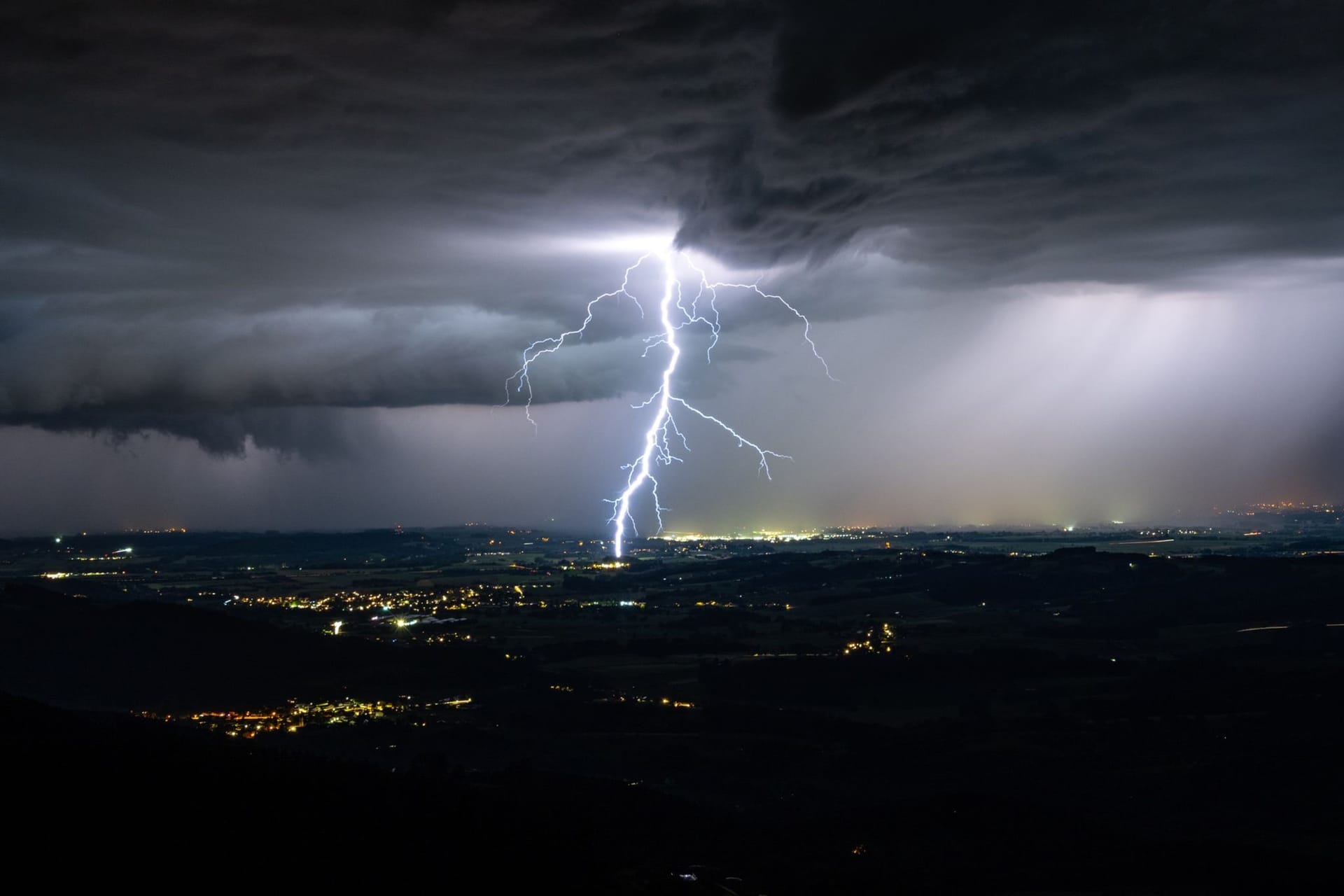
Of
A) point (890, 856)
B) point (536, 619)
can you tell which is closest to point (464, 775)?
point (890, 856)

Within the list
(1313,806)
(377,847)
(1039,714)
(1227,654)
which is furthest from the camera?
(1227,654)

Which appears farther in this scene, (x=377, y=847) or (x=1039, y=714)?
(x=1039, y=714)

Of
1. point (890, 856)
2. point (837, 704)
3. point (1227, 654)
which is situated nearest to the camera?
point (890, 856)

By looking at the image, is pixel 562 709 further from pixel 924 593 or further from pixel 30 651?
pixel 924 593

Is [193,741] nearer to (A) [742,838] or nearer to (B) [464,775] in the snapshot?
(B) [464,775]

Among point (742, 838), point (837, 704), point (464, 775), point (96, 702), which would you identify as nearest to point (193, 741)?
point (464, 775)

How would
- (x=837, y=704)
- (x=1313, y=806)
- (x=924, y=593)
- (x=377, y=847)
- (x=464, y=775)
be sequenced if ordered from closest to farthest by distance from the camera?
(x=377, y=847)
(x=1313, y=806)
(x=464, y=775)
(x=837, y=704)
(x=924, y=593)
